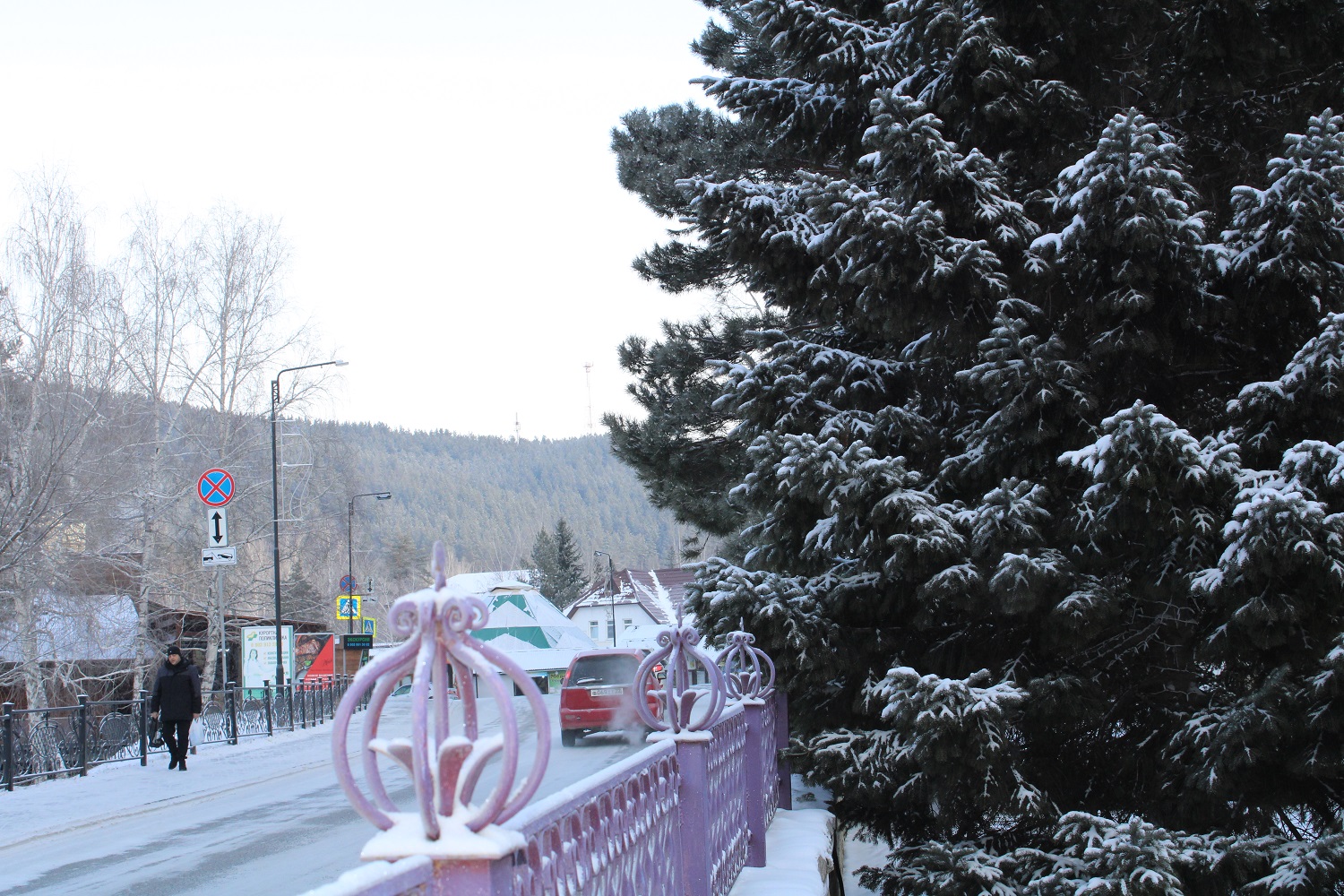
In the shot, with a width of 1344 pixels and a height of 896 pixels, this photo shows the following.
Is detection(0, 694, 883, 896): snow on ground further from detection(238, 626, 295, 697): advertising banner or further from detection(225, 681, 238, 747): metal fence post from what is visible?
detection(238, 626, 295, 697): advertising banner

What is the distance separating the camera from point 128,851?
9805 mm

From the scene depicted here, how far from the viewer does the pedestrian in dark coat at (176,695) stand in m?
15.7

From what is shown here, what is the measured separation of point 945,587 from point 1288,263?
268 cm

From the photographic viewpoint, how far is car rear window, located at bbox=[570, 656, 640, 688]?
20.2 m

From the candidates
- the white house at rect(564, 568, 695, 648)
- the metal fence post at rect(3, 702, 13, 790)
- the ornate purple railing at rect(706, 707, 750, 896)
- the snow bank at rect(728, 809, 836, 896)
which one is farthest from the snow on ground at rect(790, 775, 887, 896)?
the white house at rect(564, 568, 695, 648)

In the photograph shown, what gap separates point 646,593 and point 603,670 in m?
74.2

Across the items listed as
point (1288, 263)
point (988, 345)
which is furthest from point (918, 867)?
point (1288, 263)

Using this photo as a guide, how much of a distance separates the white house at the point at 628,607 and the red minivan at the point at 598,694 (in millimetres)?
66258

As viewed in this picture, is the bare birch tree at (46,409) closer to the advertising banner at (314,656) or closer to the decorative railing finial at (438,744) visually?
the advertising banner at (314,656)

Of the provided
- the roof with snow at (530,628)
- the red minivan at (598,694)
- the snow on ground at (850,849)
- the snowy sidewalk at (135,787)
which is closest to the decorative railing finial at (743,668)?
the snow on ground at (850,849)

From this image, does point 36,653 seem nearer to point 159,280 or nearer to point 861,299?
point 159,280

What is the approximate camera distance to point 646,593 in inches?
3708

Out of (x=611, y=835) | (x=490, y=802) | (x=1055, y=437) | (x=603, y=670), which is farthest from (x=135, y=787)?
(x=490, y=802)

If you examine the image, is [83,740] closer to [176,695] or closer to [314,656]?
[176,695]
